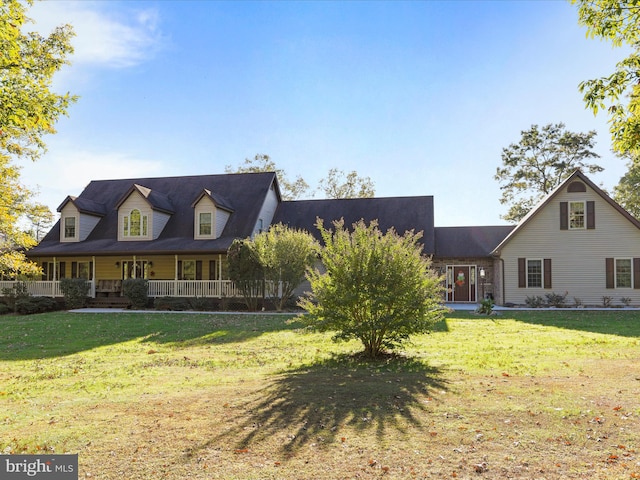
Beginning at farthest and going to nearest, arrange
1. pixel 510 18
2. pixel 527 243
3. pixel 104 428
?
pixel 527 243 < pixel 510 18 < pixel 104 428

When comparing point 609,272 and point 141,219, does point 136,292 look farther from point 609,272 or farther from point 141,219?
point 609,272

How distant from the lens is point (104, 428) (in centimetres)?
551

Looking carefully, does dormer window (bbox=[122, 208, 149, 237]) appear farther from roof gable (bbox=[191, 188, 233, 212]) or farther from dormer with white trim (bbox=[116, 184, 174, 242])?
roof gable (bbox=[191, 188, 233, 212])

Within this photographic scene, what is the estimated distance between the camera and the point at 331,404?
20.9 ft

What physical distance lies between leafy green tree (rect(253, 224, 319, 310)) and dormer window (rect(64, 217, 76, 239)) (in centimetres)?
1346

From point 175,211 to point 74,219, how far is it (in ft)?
19.9

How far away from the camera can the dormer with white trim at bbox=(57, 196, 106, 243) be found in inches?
1120

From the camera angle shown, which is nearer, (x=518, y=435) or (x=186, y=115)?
(x=518, y=435)

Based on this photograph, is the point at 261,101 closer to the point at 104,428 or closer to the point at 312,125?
the point at 312,125

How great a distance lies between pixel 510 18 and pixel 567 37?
2768 millimetres

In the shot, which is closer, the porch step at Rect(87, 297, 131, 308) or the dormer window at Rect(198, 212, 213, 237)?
the porch step at Rect(87, 297, 131, 308)

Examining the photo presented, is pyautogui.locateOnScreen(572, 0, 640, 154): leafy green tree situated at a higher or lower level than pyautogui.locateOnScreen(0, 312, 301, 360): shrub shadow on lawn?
higher

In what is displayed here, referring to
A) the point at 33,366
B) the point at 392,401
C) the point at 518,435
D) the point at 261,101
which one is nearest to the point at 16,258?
the point at 33,366

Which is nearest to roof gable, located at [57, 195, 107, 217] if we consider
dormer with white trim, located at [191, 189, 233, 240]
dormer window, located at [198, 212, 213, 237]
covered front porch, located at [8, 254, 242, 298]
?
covered front porch, located at [8, 254, 242, 298]
